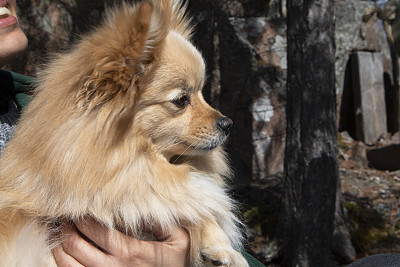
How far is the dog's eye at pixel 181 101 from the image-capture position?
1.84 meters

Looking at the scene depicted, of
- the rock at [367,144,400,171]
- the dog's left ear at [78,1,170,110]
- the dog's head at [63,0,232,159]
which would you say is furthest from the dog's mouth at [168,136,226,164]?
the rock at [367,144,400,171]

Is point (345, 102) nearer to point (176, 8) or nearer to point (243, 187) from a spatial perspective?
point (243, 187)

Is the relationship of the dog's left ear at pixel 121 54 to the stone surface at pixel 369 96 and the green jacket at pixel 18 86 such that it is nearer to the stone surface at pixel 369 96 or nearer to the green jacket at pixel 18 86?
the green jacket at pixel 18 86

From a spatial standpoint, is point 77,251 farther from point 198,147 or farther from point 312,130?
point 312,130

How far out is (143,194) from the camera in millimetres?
1756

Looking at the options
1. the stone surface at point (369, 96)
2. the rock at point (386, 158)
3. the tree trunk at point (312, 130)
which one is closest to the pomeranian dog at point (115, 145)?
the tree trunk at point (312, 130)

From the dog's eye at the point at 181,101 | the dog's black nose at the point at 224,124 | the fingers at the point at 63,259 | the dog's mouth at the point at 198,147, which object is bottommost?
the fingers at the point at 63,259

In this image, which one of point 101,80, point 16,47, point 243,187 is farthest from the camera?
point 243,187

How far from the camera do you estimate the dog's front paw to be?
1733mm

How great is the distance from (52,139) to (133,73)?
0.42 meters

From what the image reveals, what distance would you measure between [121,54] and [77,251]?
0.79 meters

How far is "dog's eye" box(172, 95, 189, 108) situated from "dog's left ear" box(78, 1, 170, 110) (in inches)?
8.7

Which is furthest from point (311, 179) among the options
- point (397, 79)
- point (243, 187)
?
point (397, 79)

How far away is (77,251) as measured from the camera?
1609mm
